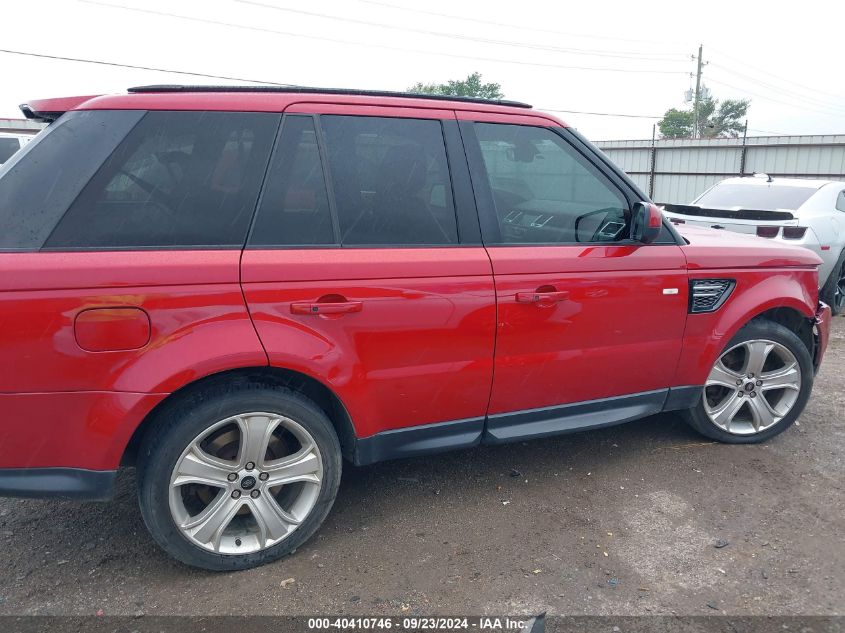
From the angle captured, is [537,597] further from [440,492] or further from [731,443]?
[731,443]

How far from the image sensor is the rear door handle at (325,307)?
100 inches

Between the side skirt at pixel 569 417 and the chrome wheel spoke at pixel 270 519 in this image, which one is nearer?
the chrome wheel spoke at pixel 270 519

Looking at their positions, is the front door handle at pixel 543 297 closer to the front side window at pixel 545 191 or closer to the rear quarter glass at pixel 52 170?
the front side window at pixel 545 191

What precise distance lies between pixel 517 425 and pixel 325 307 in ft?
3.97

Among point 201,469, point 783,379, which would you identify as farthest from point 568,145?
point 201,469

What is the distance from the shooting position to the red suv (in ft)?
7.61

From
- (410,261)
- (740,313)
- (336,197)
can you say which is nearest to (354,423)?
(410,261)

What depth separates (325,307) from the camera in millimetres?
2588

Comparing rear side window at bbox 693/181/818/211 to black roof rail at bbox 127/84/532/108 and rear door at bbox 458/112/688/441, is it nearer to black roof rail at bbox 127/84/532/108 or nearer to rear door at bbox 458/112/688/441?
rear door at bbox 458/112/688/441

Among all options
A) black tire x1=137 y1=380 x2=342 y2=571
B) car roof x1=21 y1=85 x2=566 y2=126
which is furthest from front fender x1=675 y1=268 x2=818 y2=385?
black tire x1=137 y1=380 x2=342 y2=571

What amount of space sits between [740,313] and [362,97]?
7.84 feet

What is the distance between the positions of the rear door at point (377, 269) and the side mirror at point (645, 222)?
2.84ft

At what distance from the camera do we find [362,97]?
2865 millimetres

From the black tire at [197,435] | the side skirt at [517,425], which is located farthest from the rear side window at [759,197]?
the black tire at [197,435]
